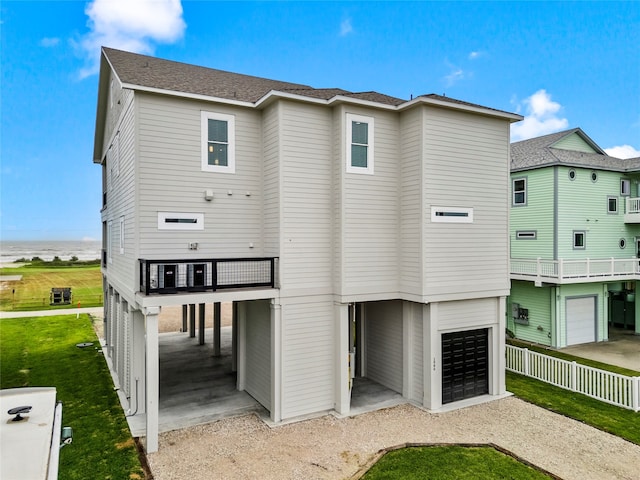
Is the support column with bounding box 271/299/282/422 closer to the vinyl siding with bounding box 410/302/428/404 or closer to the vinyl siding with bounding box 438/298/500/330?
the vinyl siding with bounding box 410/302/428/404

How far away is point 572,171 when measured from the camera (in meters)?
17.8

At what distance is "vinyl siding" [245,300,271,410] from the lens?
10.5m

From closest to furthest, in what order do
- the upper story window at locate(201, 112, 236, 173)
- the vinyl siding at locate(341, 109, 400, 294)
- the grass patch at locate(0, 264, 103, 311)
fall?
the upper story window at locate(201, 112, 236, 173) → the vinyl siding at locate(341, 109, 400, 294) → the grass patch at locate(0, 264, 103, 311)

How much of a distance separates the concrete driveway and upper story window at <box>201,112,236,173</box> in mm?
15209

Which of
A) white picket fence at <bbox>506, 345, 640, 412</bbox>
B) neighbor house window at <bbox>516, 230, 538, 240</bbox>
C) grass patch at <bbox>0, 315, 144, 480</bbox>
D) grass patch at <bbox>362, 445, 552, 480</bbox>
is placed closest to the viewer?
grass patch at <bbox>362, 445, 552, 480</bbox>

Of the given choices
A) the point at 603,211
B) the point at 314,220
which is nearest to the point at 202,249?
the point at 314,220

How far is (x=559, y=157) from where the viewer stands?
58.8 ft

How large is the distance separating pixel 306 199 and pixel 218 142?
2.75 meters

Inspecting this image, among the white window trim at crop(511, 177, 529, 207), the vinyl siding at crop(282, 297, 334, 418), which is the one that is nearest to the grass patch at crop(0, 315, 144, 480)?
the vinyl siding at crop(282, 297, 334, 418)

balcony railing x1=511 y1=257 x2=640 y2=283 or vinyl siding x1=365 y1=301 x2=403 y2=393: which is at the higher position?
balcony railing x1=511 y1=257 x2=640 y2=283

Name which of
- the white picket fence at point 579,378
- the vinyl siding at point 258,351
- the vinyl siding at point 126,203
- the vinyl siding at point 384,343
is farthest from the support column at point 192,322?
the white picket fence at point 579,378

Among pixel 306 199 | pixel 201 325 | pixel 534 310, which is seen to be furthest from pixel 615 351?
pixel 201 325

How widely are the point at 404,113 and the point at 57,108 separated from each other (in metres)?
119

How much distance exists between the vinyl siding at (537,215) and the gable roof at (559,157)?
0.43m
